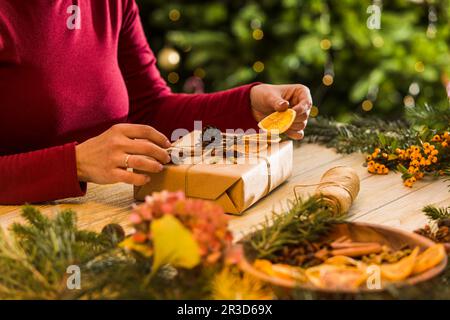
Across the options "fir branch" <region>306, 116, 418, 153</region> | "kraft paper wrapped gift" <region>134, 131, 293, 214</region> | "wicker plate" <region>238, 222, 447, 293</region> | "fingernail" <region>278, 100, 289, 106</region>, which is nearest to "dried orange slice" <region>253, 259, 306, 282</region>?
"wicker plate" <region>238, 222, 447, 293</region>

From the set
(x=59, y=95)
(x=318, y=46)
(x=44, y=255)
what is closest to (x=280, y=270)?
(x=44, y=255)

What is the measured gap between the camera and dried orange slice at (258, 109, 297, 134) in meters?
1.49

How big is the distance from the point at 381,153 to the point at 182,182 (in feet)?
1.67

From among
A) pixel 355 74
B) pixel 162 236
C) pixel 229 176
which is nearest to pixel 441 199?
pixel 229 176

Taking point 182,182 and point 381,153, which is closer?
point 182,182

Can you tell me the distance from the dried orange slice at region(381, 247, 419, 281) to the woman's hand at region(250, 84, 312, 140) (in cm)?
67

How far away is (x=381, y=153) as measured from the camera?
1609mm

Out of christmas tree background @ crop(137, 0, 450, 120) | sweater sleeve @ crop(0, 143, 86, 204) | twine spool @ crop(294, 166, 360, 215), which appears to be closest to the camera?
→ twine spool @ crop(294, 166, 360, 215)

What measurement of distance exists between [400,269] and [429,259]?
0.04m

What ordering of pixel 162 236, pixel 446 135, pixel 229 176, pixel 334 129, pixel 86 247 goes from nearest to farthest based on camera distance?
pixel 162 236 < pixel 86 247 < pixel 229 176 < pixel 446 135 < pixel 334 129

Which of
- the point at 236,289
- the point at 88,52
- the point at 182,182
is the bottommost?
the point at 236,289

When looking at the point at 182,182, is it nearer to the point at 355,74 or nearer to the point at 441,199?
the point at 441,199

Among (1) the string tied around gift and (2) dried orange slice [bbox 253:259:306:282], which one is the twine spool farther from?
(2) dried orange slice [bbox 253:259:306:282]

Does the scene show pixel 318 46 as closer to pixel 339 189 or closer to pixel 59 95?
pixel 59 95
